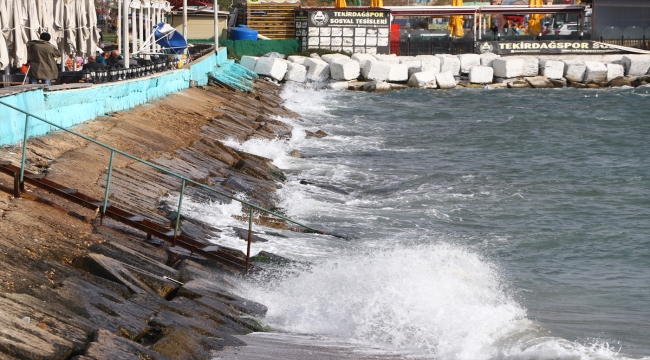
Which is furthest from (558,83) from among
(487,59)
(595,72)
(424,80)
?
(424,80)

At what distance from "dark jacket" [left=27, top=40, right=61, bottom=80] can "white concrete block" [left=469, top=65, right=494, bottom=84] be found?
33.6 metres

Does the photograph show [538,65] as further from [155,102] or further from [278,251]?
[278,251]

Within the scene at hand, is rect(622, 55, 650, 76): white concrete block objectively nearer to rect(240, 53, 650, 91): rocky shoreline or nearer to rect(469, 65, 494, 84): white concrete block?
rect(240, 53, 650, 91): rocky shoreline

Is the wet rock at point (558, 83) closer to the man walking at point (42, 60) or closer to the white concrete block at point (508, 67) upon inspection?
the white concrete block at point (508, 67)

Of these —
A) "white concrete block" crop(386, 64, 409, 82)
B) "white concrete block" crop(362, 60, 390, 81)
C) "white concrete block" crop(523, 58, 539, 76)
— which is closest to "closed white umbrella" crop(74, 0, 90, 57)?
"white concrete block" crop(362, 60, 390, 81)

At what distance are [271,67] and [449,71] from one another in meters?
9.14

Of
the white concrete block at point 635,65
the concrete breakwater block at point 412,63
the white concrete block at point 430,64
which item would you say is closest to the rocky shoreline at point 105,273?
the concrete breakwater block at point 412,63

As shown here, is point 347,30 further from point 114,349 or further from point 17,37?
point 114,349

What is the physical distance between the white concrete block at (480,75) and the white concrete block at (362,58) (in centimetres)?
510

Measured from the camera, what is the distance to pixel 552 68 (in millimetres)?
50969

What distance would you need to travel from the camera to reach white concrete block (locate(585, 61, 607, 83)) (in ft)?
165

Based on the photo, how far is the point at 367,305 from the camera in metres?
11.0

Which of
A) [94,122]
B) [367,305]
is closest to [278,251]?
[367,305]

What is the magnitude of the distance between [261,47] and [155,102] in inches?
1192
